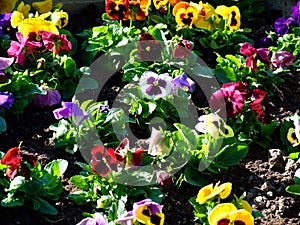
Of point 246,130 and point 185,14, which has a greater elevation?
point 185,14

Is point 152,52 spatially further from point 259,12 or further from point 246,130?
point 259,12

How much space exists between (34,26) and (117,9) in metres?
0.55

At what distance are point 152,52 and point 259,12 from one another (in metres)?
1.43

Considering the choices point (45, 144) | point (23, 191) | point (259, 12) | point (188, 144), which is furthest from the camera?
point (259, 12)

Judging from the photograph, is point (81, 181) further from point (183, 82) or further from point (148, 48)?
point (148, 48)

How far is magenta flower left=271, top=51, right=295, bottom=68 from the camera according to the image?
463 cm

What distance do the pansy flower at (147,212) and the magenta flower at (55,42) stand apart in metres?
1.55

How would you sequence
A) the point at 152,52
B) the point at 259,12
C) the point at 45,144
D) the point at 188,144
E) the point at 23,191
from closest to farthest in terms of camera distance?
the point at 23,191
the point at 188,144
the point at 45,144
the point at 152,52
the point at 259,12

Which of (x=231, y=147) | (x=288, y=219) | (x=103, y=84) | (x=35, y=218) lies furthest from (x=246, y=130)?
(x=35, y=218)

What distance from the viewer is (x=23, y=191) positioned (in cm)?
341

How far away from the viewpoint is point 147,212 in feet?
10.6

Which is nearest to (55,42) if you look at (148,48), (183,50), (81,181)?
(148,48)

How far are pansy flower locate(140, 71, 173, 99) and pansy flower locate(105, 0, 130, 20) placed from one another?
0.68 metres

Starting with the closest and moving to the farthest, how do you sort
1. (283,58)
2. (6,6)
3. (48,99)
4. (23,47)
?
(48,99) < (23,47) < (283,58) < (6,6)
